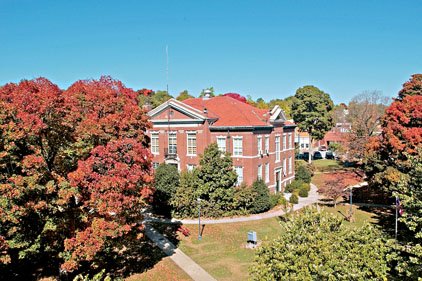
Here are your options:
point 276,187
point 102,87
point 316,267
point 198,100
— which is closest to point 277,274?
point 316,267

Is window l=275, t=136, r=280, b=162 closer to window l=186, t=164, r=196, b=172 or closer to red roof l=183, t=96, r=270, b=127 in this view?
red roof l=183, t=96, r=270, b=127

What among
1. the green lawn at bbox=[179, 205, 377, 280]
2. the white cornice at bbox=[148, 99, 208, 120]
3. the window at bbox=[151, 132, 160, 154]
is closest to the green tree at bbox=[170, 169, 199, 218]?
the green lawn at bbox=[179, 205, 377, 280]

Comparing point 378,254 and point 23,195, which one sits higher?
point 23,195

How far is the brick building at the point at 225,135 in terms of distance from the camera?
1323 inches

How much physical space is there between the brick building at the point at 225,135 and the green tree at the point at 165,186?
4.49m

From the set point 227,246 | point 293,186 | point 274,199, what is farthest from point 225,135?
point 227,246

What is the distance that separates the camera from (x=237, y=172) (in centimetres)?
3412

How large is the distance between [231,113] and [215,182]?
29.3 feet

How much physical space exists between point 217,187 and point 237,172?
4.29m

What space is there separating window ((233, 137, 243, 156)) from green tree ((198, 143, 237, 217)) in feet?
9.95

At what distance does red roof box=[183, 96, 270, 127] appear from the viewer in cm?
3409

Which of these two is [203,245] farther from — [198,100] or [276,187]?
[198,100]

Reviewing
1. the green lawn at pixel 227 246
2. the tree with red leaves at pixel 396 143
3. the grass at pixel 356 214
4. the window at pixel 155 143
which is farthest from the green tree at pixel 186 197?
the tree with red leaves at pixel 396 143

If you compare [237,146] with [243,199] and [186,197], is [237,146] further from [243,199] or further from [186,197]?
[186,197]
